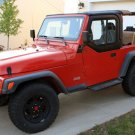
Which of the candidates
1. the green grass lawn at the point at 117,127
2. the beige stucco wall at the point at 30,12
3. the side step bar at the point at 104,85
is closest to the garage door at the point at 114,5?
the beige stucco wall at the point at 30,12

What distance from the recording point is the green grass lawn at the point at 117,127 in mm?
4730

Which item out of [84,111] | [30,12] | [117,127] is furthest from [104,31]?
[30,12]

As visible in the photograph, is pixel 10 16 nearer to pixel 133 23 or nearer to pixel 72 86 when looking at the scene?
pixel 133 23

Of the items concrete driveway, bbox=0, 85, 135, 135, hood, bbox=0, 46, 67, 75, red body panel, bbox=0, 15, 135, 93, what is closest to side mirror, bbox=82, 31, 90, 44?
red body panel, bbox=0, 15, 135, 93

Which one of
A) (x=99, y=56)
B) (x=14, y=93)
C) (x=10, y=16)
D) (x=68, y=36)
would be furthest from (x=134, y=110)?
(x=10, y=16)

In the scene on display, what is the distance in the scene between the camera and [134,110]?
570 centimetres

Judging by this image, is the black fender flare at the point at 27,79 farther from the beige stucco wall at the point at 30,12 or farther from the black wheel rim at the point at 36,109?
the beige stucco wall at the point at 30,12

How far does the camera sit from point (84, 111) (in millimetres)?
5832

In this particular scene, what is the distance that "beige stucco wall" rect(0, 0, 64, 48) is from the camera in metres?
14.5

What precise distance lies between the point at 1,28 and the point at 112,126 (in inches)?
347

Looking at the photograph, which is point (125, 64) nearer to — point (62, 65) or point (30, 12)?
point (62, 65)

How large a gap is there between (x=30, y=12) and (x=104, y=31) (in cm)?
939

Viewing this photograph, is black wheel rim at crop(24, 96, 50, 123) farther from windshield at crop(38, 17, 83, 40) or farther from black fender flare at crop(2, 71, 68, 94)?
windshield at crop(38, 17, 83, 40)

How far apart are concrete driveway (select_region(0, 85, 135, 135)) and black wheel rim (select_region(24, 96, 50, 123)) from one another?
248 millimetres
